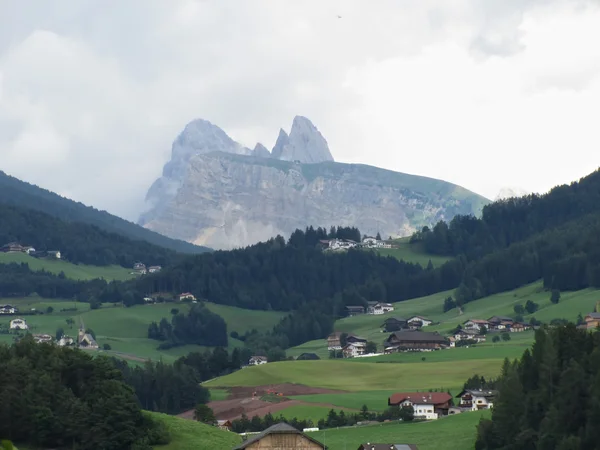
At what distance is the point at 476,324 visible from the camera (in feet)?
592

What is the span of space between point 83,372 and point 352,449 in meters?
19.1

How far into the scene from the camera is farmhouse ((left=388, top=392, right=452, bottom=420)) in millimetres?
108550

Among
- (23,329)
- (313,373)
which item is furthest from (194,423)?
(23,329)

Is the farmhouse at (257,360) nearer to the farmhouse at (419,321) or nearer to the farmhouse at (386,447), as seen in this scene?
the farmhouse at (419,321)

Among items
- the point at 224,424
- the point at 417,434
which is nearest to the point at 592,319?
the point at 224,424

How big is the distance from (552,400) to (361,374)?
65815 millimetres

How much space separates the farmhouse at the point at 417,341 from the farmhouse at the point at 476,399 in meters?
57.6

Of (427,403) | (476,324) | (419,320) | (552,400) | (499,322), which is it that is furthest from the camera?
(419,320)

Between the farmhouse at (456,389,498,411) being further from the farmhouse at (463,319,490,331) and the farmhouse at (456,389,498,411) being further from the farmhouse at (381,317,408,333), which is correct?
the farmhouse at (381,317,408,333)

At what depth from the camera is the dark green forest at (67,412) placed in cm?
8238

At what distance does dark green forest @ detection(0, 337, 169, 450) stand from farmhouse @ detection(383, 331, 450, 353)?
87.2 metres

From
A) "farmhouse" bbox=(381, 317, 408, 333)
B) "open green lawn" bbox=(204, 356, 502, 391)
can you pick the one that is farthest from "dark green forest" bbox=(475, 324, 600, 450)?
"farmhouse" bbox=(381, 317, 408, 333)

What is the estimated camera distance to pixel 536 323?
173 m

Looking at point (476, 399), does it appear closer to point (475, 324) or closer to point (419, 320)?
point (475, 324)
